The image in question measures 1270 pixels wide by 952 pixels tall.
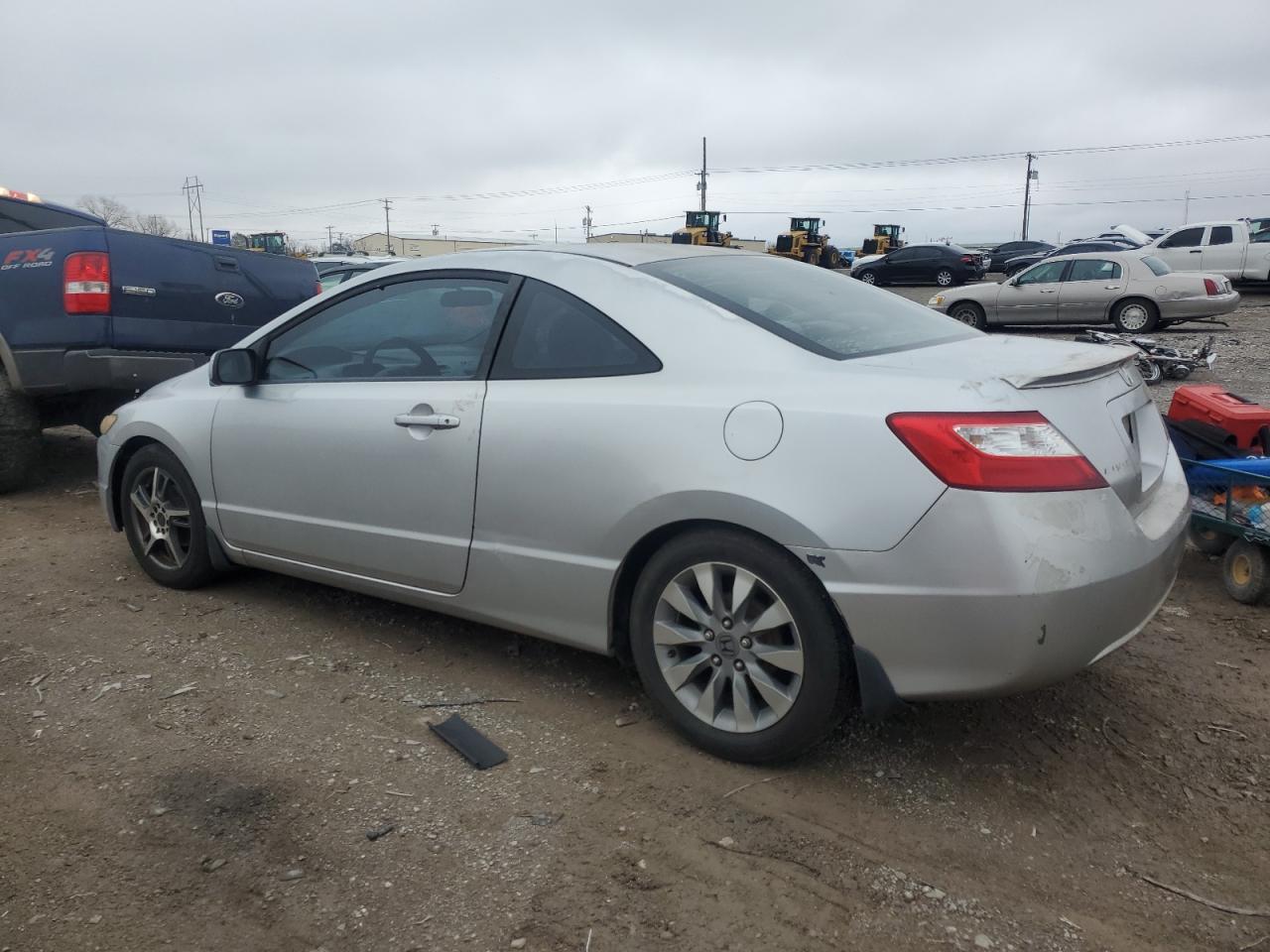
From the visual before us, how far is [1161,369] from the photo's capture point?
10.8 metres

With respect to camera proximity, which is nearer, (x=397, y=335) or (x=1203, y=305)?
(x=397, y=335)

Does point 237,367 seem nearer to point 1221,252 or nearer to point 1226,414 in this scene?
point 1226,414

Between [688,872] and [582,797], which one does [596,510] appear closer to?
[582,797]

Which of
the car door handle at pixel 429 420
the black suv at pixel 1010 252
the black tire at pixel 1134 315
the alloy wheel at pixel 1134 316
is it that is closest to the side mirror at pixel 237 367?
the car door handle at pixel 429 420

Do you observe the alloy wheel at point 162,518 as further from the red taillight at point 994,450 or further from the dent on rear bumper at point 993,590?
the red taillight at point 994,450

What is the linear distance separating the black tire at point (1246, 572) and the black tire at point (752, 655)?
243cm

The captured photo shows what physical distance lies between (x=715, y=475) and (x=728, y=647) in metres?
0.50

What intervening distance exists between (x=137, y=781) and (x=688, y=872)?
162cm

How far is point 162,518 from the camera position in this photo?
175 inches

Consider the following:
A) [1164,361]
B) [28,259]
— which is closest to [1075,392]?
[28,259]

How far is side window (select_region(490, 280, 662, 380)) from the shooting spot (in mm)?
3131

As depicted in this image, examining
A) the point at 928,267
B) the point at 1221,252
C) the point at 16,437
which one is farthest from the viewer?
the point at 928,267

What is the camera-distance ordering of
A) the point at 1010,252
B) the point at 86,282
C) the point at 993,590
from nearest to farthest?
1. the point at 993,590
2. the point at 86,282
3. the point at 1010,252

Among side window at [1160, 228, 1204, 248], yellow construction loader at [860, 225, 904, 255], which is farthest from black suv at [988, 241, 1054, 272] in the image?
side window at [1160, 228, 1204, 248]
